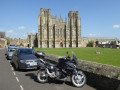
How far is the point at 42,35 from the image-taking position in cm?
8312

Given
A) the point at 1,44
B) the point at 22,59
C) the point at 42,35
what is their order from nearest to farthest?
the point at 22,59, the point at 42,35, the point at 1,44

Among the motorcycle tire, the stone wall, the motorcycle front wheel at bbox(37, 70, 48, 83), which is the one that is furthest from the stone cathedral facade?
the motorcycle tire

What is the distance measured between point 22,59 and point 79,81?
17.7 ft

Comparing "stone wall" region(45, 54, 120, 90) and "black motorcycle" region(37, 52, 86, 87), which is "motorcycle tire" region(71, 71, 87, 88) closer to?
"black motorcycle" region(37, 52, 86, 87)

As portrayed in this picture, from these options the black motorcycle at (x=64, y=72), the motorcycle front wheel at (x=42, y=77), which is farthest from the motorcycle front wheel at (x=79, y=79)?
the motorcycle front wheel at (x=42, y=77)

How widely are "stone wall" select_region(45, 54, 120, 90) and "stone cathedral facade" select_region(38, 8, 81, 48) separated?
76.3 metres

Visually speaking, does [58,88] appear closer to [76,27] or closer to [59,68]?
[59,68]

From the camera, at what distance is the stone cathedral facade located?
83.8m

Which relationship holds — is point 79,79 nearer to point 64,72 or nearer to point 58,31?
point 64,72

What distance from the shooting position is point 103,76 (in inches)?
235

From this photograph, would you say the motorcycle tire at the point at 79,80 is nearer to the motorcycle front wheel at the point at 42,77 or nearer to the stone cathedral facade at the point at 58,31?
the motorcycle front wheel at the point at 42,77

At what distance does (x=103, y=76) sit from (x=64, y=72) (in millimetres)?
1858

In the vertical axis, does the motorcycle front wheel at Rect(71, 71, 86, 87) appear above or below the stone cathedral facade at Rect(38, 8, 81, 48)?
below

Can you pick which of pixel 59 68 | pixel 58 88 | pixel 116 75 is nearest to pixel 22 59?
pixel 59 68
